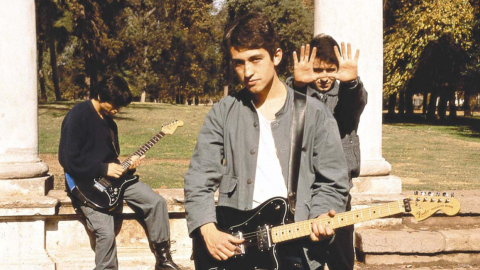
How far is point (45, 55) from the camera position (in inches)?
1999

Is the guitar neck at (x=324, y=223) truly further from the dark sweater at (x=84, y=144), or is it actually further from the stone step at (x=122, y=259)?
the stone step at (x=122, y=259)

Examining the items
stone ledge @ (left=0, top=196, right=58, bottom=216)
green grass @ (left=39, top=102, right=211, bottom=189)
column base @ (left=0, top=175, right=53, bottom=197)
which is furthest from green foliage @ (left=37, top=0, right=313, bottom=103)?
stone ledge @ (left=0, top=196, right=58, bottom=216)

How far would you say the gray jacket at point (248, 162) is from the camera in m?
2.94

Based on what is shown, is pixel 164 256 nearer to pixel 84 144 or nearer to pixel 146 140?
pixel 84 144

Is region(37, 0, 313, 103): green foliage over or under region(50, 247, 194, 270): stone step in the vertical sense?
over

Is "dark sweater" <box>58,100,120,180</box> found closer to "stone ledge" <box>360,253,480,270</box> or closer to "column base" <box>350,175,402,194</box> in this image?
"column base" <box>350,175,402,194</box>

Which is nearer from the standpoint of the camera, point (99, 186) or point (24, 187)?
point (99, 186)

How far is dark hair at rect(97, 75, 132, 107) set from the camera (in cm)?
531

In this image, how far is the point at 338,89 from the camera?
152 inches

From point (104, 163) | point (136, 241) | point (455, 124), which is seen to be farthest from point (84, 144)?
point (455, 124)

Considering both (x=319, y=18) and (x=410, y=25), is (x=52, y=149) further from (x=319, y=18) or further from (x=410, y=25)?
(x=410, y=25)

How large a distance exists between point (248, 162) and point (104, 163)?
2.61m

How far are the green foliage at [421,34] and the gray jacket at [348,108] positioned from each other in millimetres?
22547

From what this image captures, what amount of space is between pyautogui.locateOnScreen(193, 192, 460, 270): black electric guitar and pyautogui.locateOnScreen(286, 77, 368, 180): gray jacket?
0.82m
